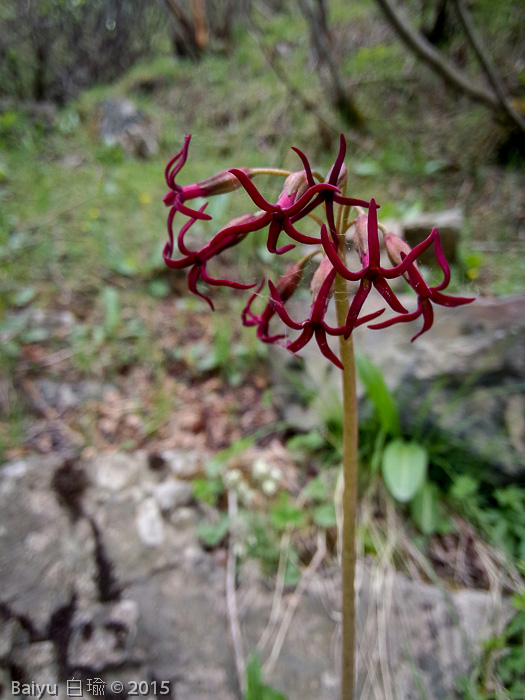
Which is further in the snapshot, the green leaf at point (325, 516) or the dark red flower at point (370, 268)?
the green leaf at point (325, 516)

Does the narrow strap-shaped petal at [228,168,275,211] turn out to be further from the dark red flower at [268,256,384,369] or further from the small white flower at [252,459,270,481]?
the small white flower at [252,459,270,481]

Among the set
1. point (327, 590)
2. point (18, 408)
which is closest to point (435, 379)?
point (327, 590)

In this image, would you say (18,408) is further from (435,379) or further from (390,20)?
(390,20)

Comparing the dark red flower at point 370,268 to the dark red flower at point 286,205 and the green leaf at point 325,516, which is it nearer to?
the dark red flower at point 286,205

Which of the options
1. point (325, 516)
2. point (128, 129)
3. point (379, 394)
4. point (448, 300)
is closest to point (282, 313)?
point (448, 300)

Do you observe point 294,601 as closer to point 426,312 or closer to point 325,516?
point 325,516

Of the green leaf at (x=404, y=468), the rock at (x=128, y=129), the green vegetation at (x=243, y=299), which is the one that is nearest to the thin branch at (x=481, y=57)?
the green vegetation at (x=243, y=299)
